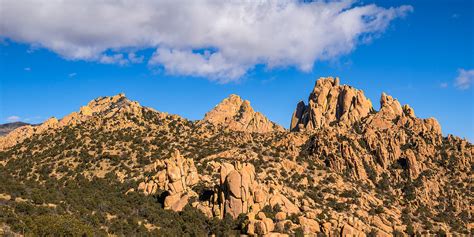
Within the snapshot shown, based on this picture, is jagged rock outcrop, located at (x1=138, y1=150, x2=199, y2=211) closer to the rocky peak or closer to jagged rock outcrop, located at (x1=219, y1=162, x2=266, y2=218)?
jagged rock outcrop, located at (x1=219, y1=162, x2=266, y2=218)

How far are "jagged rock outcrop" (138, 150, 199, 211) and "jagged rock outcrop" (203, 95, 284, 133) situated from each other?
266 feet

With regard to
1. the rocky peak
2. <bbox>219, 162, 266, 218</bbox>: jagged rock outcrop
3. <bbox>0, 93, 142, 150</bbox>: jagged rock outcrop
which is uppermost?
the rocky peak

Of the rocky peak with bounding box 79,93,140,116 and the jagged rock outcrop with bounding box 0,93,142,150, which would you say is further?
the rocky peak with bounding box 79,93,140,116

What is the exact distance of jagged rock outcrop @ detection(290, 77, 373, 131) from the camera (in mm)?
143250

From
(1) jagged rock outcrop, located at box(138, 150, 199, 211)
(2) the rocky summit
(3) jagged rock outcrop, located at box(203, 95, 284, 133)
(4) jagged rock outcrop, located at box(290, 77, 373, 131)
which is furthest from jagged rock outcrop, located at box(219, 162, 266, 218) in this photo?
(3) jagged rock outcrop, located at box(203, 95, 284, 133)

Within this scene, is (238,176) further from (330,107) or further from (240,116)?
(240,116)

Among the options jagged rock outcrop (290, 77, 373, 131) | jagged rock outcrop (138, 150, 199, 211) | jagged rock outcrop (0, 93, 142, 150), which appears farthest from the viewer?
jagged rock outcrop (290, 77, 373, 131)

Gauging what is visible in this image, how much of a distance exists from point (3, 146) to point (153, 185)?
57489 millimetres

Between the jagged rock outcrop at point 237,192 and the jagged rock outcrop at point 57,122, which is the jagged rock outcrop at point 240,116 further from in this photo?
the jagged rock outcrop at point 237,192

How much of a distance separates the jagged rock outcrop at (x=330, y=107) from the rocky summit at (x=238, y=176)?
1.71 feet

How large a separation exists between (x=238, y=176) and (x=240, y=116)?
336 ft

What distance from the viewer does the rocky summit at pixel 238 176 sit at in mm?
71312

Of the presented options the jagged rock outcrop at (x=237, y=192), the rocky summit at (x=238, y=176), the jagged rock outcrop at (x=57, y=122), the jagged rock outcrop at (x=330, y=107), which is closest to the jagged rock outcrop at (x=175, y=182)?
the rocky summit at (x=238, y=176)

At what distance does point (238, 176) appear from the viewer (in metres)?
74.6
